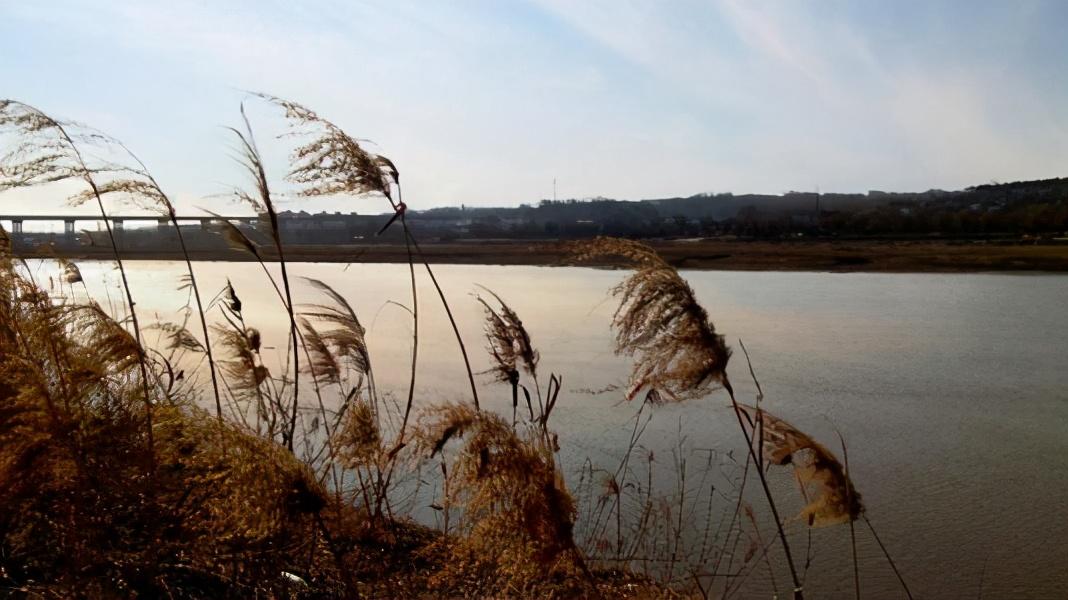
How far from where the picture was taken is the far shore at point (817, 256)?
26.8 metres

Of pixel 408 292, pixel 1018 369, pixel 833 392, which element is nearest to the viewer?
pixel 833 392

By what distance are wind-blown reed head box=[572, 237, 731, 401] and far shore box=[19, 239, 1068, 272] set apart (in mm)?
18202

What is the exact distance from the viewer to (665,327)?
3.10 metres

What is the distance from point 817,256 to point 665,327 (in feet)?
95.7

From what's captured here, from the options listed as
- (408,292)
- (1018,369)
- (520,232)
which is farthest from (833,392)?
(520,232)

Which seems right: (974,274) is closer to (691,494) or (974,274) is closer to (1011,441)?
(1011,441)

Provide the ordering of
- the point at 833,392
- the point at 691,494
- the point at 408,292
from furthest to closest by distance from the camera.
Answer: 1. the point at 408,292
2. the point at 833,392
3. the point at 691,494

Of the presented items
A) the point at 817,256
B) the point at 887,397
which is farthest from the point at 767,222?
the point at 887,397

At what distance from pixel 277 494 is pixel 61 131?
1.95 meters

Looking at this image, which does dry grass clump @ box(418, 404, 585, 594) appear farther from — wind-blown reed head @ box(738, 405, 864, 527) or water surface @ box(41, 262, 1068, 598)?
water surface @ box(41, 262, 1068, 598)

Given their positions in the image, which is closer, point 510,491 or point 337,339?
point 510,491

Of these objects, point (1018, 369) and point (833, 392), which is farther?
point (1018, 369)

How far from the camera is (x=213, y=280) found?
26.2 meters

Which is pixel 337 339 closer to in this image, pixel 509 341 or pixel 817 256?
pixel 509 341
